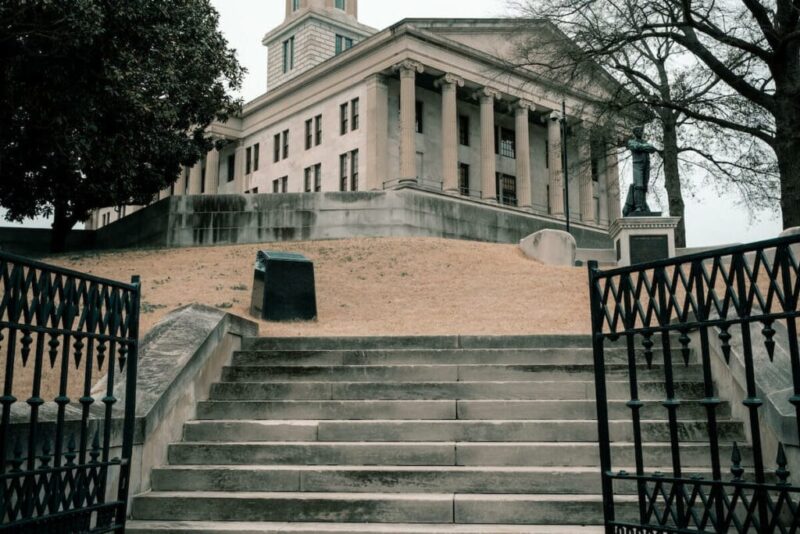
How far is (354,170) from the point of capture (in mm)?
49250

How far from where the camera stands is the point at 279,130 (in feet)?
186

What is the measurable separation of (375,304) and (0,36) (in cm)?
A: 976

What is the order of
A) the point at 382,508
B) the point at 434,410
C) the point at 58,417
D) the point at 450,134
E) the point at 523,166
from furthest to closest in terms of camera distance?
the point at 523,166 < the point at 450,134 < the point at 434,410 < the point at 382,508 < the point at 58,417

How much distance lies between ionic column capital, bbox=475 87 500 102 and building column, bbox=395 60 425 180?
5339 millimetres

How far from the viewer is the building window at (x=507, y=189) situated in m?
53.5

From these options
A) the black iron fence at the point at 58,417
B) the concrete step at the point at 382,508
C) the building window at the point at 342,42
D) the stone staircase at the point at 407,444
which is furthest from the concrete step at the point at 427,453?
the building window at the point at 342,42

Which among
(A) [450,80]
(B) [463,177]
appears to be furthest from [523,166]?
(A) [450,80]

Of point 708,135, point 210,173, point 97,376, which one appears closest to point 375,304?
point 97,376

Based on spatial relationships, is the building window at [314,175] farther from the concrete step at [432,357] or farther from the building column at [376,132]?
the concrete step at [432,357]

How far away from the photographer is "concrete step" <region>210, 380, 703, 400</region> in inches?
288

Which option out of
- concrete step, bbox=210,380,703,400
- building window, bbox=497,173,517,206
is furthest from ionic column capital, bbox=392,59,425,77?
concrete step, bbox=210,380,703,400

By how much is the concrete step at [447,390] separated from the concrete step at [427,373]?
253 millimetres

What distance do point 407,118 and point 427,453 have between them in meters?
39.3

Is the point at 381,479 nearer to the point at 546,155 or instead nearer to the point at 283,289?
the point at 283,289
